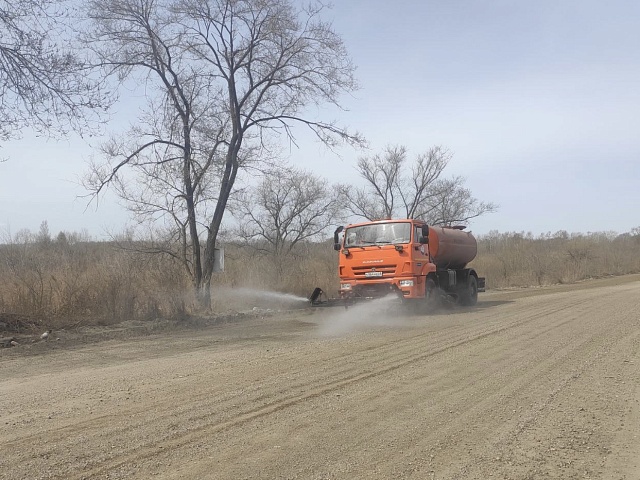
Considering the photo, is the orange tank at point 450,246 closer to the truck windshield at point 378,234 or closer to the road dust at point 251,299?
the truck windshield at point 378,234

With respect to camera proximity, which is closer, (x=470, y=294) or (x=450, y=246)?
(x=450, y=246)

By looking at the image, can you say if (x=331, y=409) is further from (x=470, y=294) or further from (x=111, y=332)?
(x=470, y=294)

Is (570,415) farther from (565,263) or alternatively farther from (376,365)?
(565,263)

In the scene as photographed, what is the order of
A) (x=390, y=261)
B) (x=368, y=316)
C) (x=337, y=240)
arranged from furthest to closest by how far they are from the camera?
(x=337, y=240) → (x=390, y=261) → (x=368, y=316)

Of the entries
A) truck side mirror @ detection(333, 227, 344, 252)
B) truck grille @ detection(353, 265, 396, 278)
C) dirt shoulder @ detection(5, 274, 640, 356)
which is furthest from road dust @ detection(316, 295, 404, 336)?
dirt shoulder @ detection(5, 274, 640, 356)

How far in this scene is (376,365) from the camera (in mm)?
8719

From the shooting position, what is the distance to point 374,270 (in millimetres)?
16375

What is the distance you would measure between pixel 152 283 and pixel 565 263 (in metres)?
38.9

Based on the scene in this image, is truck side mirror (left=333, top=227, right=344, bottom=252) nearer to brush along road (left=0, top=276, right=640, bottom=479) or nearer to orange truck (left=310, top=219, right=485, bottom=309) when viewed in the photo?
orange truck (left=310, top=219, right=485, bottom=309)

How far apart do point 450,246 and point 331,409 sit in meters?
13.8

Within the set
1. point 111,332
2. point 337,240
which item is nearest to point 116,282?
point 111,332

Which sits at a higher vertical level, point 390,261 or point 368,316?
point 390,261

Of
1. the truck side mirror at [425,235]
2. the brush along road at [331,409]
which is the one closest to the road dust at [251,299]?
the truck side mirror at [425,235]

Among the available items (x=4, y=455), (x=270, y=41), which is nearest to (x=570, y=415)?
(x=4, y=455)
